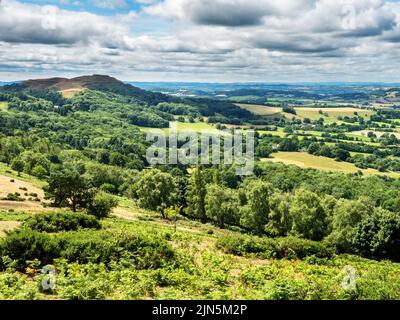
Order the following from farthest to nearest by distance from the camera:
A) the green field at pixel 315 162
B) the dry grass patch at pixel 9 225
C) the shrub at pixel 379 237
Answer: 1. the green field at pixel 315 162
2. the shrub at pixel 379 237
3. the dry grass patch at pixel 9 225

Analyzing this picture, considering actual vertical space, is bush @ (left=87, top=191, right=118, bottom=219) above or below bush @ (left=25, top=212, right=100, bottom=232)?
below

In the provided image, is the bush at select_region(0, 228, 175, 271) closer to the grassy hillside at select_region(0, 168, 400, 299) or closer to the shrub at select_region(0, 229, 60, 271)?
the shrub at select_region(0, 229, 60, 271)

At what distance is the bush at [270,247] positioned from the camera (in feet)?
103

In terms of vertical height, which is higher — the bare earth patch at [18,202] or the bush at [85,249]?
the bush at [85,249]

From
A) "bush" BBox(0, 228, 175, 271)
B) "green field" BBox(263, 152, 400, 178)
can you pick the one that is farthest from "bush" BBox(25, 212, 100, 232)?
"green field" BBox(263, 152, 400, 178)

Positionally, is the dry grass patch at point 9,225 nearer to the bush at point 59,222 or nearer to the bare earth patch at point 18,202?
the bush at point 59,222

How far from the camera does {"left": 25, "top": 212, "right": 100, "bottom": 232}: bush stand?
3027cm

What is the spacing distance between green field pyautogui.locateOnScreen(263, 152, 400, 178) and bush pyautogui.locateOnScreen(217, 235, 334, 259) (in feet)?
427

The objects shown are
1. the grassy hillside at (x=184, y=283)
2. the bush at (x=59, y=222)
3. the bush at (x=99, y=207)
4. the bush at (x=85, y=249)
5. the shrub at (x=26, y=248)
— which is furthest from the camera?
the bush at (x=99, y=207)

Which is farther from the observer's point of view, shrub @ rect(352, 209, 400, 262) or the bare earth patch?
the bare earth patch

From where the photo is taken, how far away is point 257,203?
64.5 meters

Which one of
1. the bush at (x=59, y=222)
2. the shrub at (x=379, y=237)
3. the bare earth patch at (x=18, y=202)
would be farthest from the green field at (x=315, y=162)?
the bush at (x=59, y=222)

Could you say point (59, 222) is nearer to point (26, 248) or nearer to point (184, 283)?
point (26, 248)

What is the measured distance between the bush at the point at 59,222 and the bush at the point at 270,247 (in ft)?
37.9
